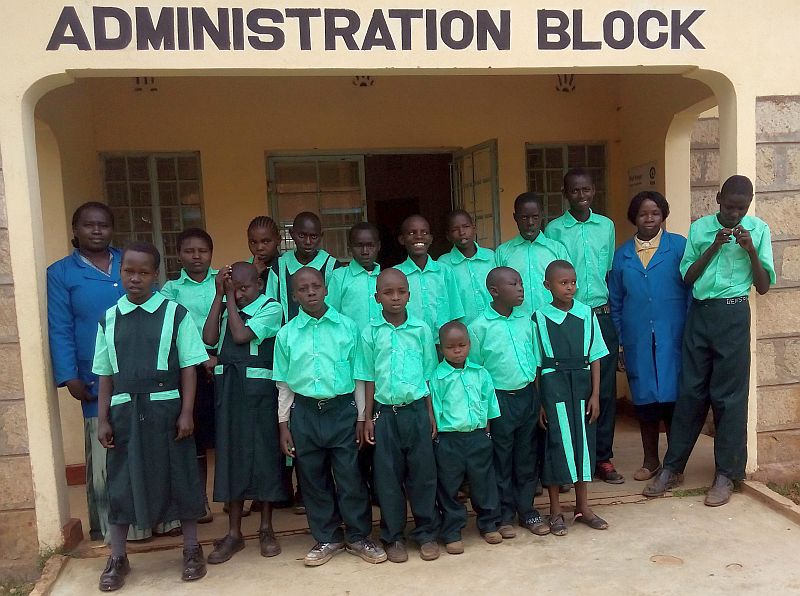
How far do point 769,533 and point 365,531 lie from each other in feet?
6.69

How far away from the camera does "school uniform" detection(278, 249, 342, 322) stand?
12.2 feet

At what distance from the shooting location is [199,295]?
3553mm

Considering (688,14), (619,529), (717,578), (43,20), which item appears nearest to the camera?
(717,578)

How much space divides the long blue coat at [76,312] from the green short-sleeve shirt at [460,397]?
1.68 m

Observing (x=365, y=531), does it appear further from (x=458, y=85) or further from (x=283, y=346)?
(x=458, y=85)

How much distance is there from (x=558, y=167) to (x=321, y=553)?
4023 millimetres

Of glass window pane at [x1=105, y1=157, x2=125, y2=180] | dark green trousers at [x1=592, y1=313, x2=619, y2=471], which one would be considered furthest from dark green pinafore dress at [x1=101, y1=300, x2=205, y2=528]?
glass window pane at [x1=105, y1=157, x2=125, y2=180]

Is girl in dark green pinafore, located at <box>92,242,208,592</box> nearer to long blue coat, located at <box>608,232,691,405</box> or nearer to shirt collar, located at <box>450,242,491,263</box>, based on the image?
shirt collar, located at <box>450,242,491,263</box>

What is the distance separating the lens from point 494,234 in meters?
5.59

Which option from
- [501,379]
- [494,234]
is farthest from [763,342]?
[494,234]

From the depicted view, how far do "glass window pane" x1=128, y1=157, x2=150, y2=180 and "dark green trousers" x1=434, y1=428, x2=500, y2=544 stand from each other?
3.56 metres

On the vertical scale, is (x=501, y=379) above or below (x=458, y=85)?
below

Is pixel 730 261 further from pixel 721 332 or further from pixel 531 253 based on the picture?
pixel 531 253

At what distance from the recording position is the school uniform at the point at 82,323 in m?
3.36
